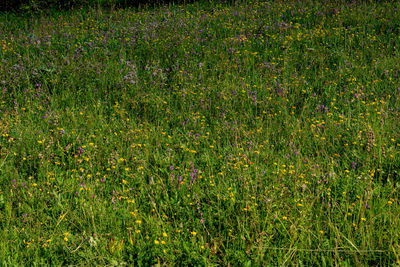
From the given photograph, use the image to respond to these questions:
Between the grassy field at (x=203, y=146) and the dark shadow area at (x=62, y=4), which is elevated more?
the dark shadow area at (x=62, y=4)

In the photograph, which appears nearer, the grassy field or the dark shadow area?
the grassy field

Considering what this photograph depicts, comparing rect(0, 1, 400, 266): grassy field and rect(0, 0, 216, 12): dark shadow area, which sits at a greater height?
rect(0, 0, 216, 12): dark shadow area

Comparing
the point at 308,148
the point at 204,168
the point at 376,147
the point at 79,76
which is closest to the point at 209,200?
the point at 204,168

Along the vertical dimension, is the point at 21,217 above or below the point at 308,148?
below

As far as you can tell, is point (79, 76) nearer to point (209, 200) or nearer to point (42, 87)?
point (42, 87)

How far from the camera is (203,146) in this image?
3770 millimetres

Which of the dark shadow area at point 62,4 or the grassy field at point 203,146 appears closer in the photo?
the grassy field at point 203,146

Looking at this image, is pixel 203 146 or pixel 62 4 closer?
pixel 203 146

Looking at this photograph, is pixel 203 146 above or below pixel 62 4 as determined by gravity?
below

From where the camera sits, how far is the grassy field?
2287 millimetres

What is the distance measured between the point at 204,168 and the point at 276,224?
3.73 ft

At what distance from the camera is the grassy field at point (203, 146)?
2.29 meters

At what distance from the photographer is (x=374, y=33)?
6902mm

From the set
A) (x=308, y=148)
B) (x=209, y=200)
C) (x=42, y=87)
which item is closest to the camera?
(x=209, y=200)
